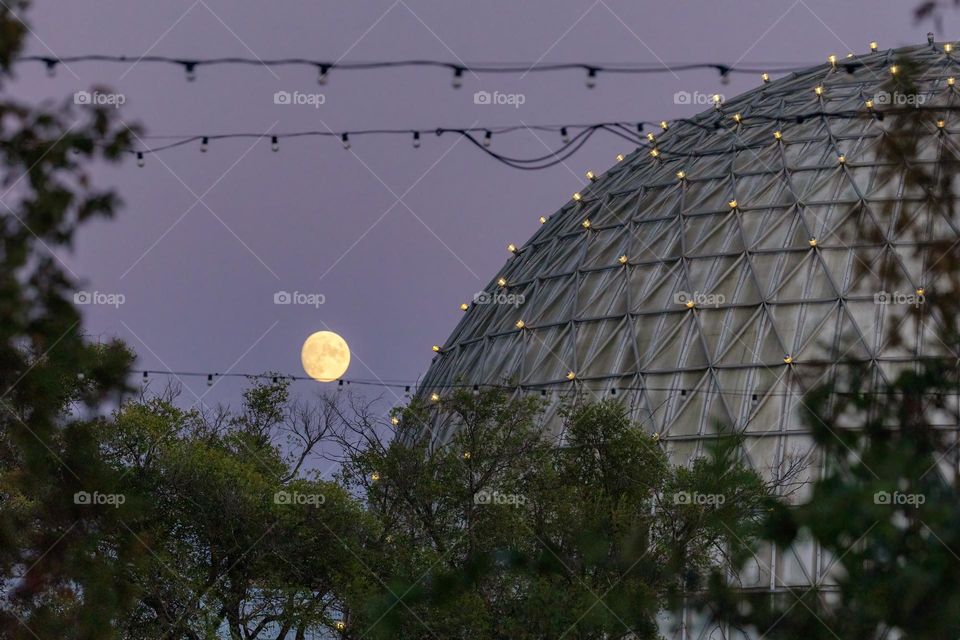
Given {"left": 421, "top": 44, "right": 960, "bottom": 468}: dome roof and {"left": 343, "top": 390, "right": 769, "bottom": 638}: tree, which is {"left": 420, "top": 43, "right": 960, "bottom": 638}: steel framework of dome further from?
{"left": 343, "top": 390, "right": 769, "bottom": 638}: tree

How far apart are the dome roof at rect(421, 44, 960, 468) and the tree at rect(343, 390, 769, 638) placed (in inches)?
286

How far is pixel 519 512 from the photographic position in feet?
86.5

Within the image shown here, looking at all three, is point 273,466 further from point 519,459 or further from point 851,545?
point 851,545

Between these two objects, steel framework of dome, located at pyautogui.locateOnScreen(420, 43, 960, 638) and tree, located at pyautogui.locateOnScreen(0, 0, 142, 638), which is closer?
Answer: tree, located at pyautogui.locateOnScreen(0, 0, 142, 638)

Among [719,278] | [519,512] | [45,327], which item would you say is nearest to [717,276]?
[719,278]

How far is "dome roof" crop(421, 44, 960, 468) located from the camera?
3728 centimetres

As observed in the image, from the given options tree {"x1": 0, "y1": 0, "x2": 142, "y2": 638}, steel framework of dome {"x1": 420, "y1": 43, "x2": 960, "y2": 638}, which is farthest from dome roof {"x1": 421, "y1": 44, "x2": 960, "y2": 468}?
tree {"x1": 0, "y1": 0, "x2": 142, "y2": 638}

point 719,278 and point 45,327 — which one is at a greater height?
point 719,278

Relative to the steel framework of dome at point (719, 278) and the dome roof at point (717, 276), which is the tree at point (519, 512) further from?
the dome roof at point (717, 276)

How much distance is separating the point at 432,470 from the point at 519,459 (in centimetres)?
174

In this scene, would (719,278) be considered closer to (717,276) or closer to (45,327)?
(717,276)

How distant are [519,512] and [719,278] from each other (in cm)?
1579

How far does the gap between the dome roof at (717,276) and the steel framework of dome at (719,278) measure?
56 mm

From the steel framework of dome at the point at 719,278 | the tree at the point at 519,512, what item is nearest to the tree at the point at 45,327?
the tree at the point at 519,512
